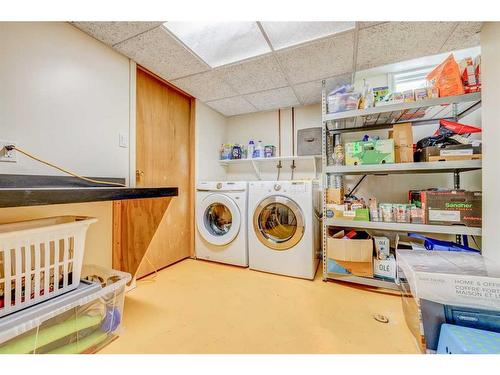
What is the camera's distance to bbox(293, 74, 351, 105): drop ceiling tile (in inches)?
74.6

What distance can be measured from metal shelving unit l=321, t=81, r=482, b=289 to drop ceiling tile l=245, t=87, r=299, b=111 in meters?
0.44

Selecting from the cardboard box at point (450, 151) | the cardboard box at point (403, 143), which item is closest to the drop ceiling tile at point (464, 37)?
the cardboard box at point (403, 143)

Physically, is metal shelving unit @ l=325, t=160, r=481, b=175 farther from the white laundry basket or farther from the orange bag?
the white laundry basket

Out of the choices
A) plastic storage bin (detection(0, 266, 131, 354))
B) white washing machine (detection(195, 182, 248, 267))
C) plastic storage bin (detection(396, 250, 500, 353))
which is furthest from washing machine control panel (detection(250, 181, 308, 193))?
plastic storage bin (detection(0, 266, 131, 354))

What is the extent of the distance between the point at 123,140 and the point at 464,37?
2.55 meters

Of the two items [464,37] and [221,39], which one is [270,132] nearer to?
[221,39]

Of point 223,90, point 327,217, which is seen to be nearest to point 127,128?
point 223,90

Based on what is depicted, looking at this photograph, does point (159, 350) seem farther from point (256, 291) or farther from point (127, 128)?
point (127, 128)

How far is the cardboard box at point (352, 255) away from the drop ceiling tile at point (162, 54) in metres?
1.85

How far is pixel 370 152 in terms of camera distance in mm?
1597

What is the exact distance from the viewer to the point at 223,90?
216 cm

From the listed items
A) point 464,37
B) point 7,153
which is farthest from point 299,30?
point 7,153

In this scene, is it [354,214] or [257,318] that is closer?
[257,318]
